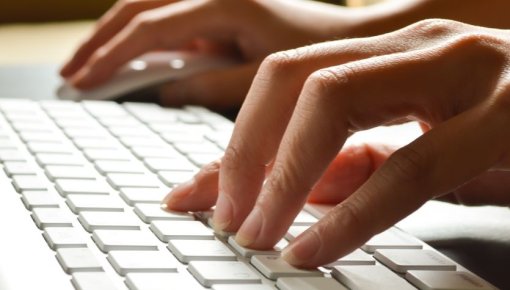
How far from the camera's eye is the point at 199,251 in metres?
0.53

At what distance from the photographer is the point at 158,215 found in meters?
0.60

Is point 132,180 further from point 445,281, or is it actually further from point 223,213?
point 445,281

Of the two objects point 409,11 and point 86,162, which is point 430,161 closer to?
point 86,162

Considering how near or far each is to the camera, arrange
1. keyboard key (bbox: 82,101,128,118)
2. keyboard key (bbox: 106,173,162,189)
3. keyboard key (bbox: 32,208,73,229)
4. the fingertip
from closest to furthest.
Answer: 1. keyboard key (bbox: 32,208,73,229)
2. keyboard key (bbox: 106,173,162,189)
3. keyboard key (bbox: 82,101,128,118)
4. the fingertip

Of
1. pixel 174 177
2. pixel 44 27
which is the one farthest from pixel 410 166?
pixel 44 27

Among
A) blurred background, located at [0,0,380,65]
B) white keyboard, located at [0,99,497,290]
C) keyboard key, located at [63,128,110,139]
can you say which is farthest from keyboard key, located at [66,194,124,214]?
blurred background, located at [0,0,380,65]

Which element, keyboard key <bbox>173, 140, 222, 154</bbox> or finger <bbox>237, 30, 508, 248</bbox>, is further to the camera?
keyboard key <bbox>173, 140, 222, 154</bbox>

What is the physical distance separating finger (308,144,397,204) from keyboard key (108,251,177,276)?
179 mm

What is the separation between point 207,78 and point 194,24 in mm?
75

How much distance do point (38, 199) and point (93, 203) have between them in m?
0.04

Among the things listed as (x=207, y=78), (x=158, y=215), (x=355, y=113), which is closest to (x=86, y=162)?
(x=158, y=215)

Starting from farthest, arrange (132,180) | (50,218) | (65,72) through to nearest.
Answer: (65,72) → (132,180) → (50,218)

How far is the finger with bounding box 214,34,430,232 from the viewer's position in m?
0.61

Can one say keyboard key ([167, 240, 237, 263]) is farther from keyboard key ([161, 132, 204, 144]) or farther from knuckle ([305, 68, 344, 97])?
keyboard key ([161, 132, 204, 144])
